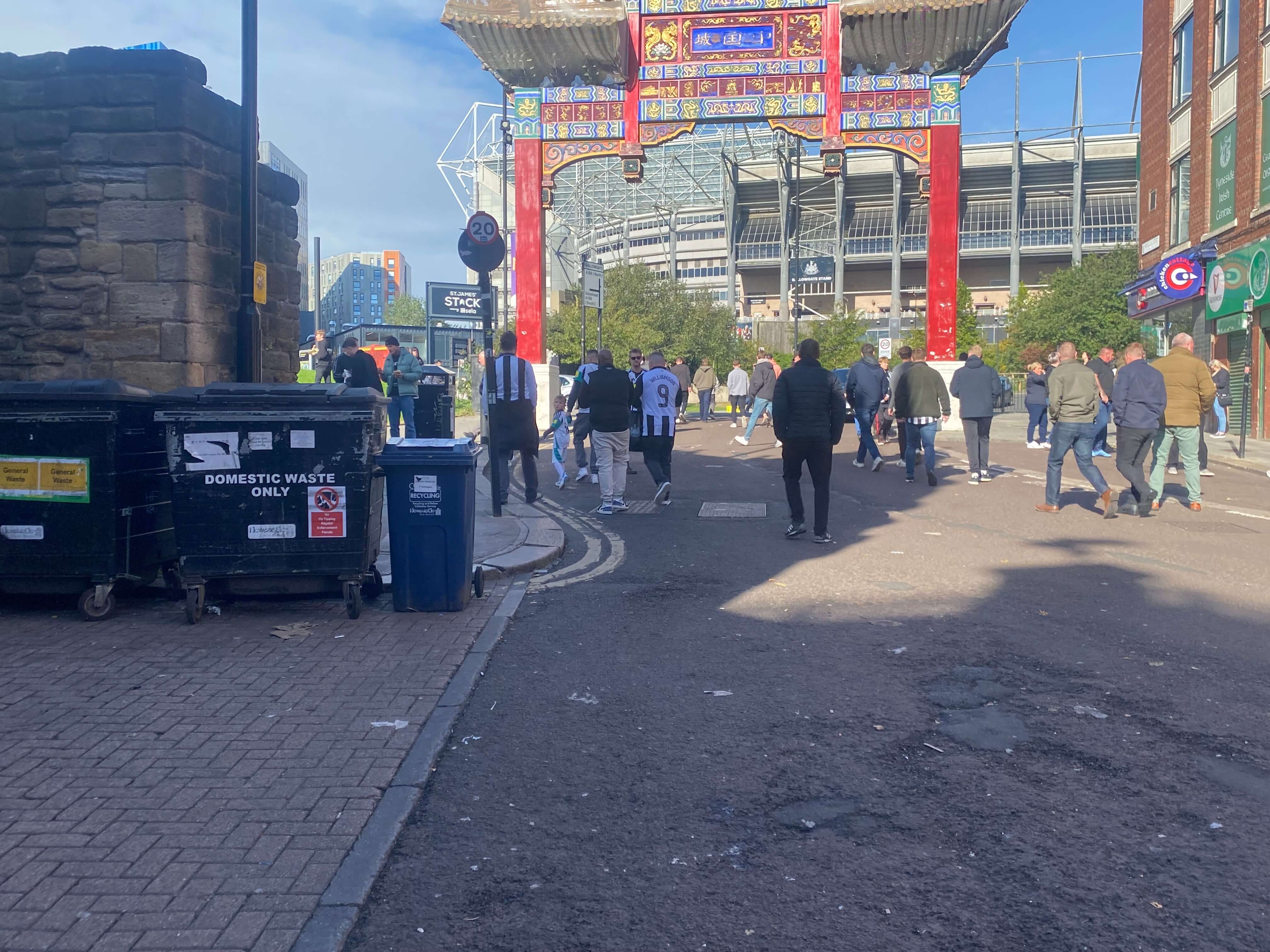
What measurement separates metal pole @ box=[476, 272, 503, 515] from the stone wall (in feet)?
9.59

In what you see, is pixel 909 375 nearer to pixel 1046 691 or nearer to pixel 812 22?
pixel 1046 691

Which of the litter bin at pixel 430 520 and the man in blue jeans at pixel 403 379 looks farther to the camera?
the man in blue jeans at pixel 403 379

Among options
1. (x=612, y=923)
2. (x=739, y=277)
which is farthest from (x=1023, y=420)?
(x=739, y=277)

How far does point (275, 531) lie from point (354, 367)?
9.76 meters

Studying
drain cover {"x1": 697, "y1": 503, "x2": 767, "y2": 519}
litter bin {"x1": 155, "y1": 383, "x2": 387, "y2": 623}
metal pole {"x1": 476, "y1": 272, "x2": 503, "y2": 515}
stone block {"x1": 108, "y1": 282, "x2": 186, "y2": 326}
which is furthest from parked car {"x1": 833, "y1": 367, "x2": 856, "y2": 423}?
stone block {"x1": 108, "y1": 282, "x2": 186, "y2": 326}

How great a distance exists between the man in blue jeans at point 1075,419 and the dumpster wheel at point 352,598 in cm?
775

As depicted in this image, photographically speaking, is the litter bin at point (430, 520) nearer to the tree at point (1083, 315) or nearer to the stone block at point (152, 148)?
the stone block at point (152, 148)

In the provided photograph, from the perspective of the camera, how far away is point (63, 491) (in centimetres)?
675

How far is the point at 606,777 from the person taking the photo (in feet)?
13.8

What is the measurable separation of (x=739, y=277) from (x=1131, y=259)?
100 feet

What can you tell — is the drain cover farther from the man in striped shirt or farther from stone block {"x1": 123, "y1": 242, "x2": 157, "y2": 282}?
stone block {"x1": 123, "y1": 242, "x2": 157, "y2": 282}

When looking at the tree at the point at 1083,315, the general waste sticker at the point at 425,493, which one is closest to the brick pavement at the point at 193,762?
the general waste sticker at the point at 425,493

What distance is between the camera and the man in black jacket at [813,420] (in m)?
10.0

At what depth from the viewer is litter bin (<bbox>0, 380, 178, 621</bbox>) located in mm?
6750
